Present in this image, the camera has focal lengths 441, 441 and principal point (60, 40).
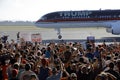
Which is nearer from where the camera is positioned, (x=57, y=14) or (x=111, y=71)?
(x=111, y=71)

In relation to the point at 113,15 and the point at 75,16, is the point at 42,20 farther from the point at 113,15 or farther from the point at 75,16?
the point at 113,15

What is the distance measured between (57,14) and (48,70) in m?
44.0

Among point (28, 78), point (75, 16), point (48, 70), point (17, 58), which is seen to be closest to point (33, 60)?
point (17, 58)

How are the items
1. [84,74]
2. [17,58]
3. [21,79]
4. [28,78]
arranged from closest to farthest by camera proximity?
[28,78], [21,79], [84,74], [17,58]

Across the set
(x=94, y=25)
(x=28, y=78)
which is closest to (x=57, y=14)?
(x=94, y=25)

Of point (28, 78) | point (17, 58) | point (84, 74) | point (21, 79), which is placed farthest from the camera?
point (17, 58)

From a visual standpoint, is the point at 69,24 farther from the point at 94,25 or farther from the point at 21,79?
the point at 21,79

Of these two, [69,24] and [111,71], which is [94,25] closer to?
[69,24]

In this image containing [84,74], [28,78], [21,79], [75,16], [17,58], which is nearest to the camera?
[28,78]

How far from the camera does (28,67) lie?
11891mm

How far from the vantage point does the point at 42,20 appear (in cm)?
5838

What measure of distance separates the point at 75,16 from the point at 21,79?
44.7 metres

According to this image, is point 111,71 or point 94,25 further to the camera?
point 94,25

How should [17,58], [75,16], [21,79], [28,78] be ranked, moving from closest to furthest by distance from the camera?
[28,78], [21,79], [17,58], [75,16]
